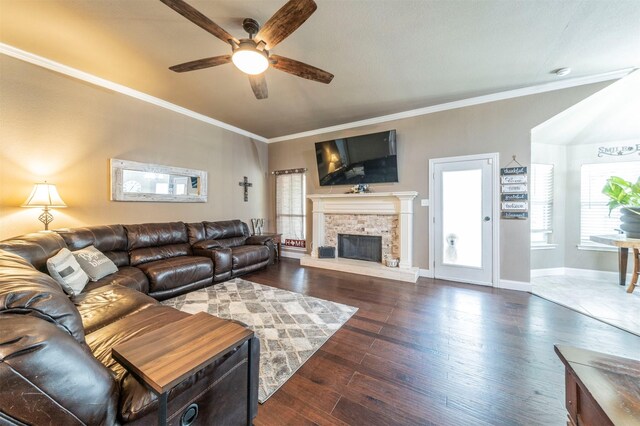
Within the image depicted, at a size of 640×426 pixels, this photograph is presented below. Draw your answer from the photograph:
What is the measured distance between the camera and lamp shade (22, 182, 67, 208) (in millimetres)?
2531

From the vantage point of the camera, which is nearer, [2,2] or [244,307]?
[2,2]

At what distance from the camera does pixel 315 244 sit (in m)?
4.96

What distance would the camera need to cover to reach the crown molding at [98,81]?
257 centimetres

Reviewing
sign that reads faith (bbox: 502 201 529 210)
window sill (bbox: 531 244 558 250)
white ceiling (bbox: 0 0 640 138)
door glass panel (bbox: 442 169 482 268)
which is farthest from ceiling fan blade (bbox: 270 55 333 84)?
window sill (bbox: 531 244 558 250)

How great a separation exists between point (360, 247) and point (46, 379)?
437 cm

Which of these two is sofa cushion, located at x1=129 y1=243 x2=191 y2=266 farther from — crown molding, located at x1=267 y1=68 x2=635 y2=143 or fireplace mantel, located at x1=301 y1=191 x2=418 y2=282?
crown molding, located at x1=267 y1=68 x2=635 y2=143

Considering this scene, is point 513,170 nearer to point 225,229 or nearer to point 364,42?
point 364,42

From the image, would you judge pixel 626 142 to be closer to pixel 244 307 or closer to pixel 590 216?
pixel 590 216

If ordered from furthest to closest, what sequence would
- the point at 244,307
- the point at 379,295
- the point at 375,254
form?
the point at 375,254 < the point at 379,295 < the point at 244,307

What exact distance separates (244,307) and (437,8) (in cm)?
357

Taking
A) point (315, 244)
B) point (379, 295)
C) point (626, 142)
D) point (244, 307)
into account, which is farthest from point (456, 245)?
point (244, 307)

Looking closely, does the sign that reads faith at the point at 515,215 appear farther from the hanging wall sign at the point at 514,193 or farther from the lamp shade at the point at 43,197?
the lamp shade at the point at 43,197

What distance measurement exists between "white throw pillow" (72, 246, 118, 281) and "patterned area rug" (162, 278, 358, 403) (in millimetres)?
728

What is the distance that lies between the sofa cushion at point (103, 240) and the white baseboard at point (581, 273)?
6411 millimetres
